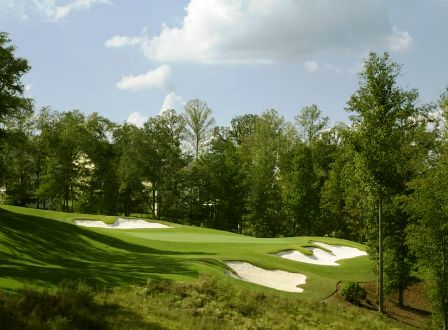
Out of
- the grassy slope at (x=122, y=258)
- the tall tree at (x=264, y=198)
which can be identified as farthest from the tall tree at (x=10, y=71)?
the tall tree at (x=264, y=198)

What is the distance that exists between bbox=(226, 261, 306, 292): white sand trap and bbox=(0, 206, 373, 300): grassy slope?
606mm

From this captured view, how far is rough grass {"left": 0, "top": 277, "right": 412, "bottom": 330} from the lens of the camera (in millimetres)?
14180

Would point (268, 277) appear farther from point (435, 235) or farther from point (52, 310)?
point (52, 310)

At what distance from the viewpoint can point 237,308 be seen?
61.9ft

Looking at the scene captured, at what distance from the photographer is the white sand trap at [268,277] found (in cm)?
2544

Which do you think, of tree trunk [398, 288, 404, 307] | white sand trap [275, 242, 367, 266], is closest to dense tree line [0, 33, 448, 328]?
white sand trap [275, 242, 367, 266]

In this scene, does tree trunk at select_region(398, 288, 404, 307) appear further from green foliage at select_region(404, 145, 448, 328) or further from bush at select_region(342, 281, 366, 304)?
green foliage at select_region(404, 145, 448, 328)

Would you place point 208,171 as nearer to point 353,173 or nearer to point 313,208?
point 313,208

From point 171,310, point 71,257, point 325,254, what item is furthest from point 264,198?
point 171,310

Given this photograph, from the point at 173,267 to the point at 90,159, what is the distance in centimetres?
5015

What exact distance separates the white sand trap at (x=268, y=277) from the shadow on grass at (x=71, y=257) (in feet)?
11.0

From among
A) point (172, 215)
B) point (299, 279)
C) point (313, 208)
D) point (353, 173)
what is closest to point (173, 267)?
point (299, 279)

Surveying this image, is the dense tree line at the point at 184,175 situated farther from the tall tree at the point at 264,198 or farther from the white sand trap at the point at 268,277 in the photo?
the white sand trap at the point at 268,277

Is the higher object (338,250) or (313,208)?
(313,208)
